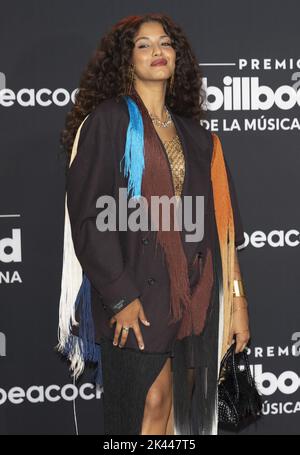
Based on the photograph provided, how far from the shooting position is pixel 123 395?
238 centimetres

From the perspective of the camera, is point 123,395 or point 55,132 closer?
point 123,395

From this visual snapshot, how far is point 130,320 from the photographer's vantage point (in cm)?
225

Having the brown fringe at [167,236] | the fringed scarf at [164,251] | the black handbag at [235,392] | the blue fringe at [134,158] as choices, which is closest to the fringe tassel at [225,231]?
the fringed scarf at [164,251]

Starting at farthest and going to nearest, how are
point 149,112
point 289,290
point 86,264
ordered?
point 289,290
point 149,112
point 86,264

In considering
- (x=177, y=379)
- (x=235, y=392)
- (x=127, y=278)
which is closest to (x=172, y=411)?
(x=177, y=379)

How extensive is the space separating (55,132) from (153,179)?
0.81m

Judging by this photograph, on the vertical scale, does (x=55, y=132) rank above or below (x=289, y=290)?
above

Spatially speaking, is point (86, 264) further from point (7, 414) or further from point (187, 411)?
point (7, 414)

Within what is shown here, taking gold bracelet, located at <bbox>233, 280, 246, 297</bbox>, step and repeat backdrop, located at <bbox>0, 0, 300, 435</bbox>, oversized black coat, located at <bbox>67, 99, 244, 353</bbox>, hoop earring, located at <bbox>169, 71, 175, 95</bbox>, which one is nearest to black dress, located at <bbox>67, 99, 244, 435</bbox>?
oversized black coat, located at <bbox>67, 99, 244, 353</bbox>

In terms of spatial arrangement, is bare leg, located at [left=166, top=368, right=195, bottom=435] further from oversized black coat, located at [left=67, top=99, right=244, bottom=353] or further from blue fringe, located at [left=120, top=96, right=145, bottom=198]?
blue fringe, located at [left=120, top=96, right=145, bottom=198]

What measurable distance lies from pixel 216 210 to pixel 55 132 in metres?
0.85

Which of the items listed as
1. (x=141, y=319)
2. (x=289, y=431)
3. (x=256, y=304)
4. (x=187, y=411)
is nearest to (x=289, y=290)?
(x=256, y=304)

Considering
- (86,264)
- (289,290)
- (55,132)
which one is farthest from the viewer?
(289,290)
